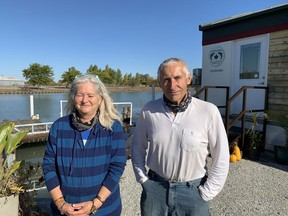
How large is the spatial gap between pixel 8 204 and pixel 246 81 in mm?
5476

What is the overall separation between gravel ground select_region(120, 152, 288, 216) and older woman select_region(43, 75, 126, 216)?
62.0 inches

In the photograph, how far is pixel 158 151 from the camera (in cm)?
169

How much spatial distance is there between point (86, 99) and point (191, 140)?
27.5 inches

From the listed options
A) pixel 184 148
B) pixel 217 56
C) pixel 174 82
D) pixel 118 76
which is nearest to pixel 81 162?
pixel 184 148

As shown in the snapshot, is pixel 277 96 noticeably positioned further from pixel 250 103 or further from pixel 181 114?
pixel 181 114

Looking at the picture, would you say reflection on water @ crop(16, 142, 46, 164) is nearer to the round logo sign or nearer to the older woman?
the round logo sign

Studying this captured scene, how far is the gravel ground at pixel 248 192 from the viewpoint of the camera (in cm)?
304

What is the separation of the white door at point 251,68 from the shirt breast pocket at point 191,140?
4.75 meters

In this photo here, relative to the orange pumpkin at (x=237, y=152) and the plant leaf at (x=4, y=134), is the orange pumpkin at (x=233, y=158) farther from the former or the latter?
the plant leaf at (x=4, y=134)

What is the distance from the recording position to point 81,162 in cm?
162

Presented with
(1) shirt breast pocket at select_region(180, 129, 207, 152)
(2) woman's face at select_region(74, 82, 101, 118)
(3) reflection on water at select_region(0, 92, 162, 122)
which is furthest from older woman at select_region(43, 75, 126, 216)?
(3) reflection on water at select_region(0, 92, 162, 122)

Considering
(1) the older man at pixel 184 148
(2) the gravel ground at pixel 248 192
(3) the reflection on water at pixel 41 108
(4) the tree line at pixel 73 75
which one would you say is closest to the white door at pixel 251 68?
(2) the gravel ground at pixel 248 192

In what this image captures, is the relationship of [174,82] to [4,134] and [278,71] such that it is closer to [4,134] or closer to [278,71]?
[4,134]

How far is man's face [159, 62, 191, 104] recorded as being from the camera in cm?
162
